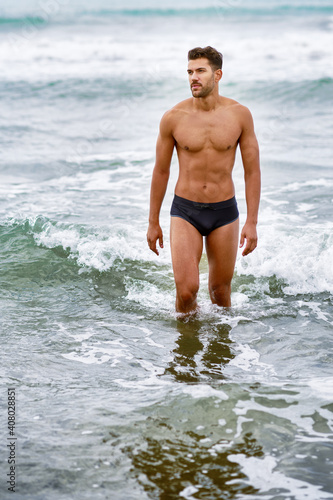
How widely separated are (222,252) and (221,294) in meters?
0.50

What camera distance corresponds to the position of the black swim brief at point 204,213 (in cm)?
508

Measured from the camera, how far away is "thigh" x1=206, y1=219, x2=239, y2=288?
5.15 m

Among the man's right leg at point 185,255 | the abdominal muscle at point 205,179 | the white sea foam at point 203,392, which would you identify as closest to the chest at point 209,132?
the abdominal muscle at point 205,179

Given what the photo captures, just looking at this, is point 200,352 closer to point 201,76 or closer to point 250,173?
point 250,173

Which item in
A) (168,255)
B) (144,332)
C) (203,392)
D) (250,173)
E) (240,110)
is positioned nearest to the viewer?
(203,392)

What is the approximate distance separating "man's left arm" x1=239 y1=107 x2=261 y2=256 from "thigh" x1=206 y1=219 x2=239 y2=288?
0.16 meters

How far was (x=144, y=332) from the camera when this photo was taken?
5.29 m

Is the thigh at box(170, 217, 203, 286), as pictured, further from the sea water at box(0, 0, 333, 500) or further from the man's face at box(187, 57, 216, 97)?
the man's face at box(187, 57, 216, 97)

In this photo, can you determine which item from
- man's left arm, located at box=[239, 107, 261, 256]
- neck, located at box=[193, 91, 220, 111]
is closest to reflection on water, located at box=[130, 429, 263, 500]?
man's left arm, located at box=[239, 107, 261, 256]

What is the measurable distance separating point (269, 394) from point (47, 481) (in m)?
1.54

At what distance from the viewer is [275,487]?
322 cm

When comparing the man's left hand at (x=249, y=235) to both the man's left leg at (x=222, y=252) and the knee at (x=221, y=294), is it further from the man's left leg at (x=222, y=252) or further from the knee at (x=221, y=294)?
the knee at (x=221, y=294)

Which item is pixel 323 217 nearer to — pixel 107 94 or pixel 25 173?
pixel 25 173

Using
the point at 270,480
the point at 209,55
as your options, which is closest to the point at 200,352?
the point at 270,480
